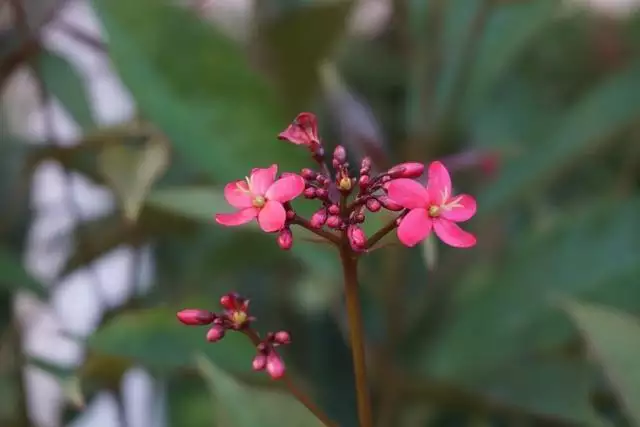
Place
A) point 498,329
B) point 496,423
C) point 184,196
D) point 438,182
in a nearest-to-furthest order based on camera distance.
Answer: point 438,182
point 184,196
point 498,329
point 496,423

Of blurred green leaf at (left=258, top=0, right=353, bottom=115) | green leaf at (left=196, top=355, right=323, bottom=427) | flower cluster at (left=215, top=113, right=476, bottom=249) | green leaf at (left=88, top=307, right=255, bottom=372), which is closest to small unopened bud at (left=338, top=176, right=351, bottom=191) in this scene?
flower cluster at (left=215, top=113, right=476, bottom=249)

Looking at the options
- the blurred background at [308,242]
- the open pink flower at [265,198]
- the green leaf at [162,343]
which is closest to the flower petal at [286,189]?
the open pink flower at [265,198]

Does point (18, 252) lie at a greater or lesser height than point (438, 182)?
greater

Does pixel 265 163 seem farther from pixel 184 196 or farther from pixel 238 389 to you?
pixel 238 389

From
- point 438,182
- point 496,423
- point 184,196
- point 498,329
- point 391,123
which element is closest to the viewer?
point 438,182

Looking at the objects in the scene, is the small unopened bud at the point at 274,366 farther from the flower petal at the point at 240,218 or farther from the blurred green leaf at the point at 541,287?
the blurred green leaf at the point at 541,287

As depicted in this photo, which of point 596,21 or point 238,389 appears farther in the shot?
point 596,21

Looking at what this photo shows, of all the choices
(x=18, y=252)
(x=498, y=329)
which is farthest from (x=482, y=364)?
(x=18, y=252)
